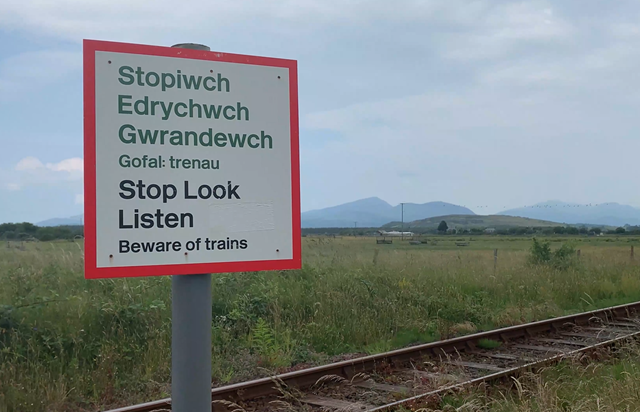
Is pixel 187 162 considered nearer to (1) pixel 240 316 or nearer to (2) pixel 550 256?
(1) pixel 240 316

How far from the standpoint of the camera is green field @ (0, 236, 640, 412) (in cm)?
724

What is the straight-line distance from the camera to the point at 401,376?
25.9ft

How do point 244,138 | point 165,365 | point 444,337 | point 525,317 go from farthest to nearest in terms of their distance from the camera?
point 525,317 < point 444,337 < point 165,365 < point 244,138

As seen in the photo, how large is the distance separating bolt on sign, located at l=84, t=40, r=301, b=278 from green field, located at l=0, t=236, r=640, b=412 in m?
5.06

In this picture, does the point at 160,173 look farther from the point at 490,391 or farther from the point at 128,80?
the point at 490,391

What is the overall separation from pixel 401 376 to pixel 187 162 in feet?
20.3

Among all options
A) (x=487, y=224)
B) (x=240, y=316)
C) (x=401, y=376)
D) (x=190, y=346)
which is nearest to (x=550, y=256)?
(x=240, y=316)

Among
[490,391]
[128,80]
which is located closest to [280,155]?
[128,80]

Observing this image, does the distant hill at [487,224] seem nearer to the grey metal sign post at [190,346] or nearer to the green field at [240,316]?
the green field at [240,316]

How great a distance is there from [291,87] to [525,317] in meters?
11.3

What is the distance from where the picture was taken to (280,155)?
2.69 metres

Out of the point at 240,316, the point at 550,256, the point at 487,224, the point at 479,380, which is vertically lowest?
the point at 479,380

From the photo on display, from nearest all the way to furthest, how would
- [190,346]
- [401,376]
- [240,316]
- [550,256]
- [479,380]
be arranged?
Result: [190,346], [479,380], [401,376], [240,316], [550,256]

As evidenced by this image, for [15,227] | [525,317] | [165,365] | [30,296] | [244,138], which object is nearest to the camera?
[244,138]
